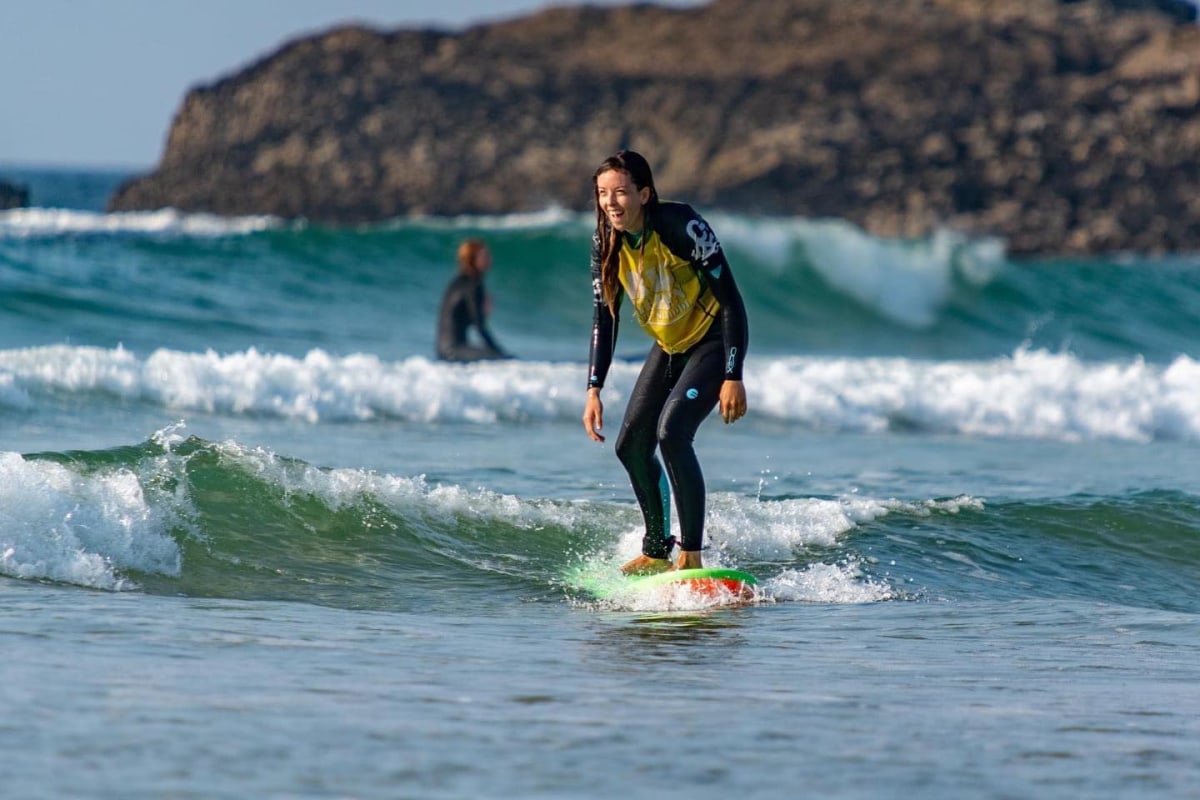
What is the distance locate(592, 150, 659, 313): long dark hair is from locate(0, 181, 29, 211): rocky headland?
109 feet

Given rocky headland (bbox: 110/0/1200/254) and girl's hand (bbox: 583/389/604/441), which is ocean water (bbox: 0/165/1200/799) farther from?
rocky headland (bbox: 110/0/1200/254)

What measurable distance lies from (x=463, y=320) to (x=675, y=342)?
963 centimetres

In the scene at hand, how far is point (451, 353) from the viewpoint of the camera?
1616cm

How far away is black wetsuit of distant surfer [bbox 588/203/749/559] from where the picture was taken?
658 centimetres

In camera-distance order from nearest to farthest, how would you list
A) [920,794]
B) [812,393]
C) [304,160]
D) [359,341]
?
[920,794] < [812,393] < [359,341] < [304,160]

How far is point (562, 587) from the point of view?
728 centimetres

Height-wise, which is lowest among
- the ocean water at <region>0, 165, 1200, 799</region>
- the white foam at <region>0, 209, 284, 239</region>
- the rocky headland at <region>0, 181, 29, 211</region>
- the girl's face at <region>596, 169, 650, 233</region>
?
the ocean water at <region>0, 165, 1200, 799</region>

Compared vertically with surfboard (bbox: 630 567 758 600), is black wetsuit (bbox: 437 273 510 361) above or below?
above

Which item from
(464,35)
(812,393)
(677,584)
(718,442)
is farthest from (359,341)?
(464,35)

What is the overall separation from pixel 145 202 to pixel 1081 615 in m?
58.5

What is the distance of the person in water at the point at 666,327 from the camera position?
6516mm

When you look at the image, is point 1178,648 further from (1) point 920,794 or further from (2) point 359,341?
(2) point 359,341

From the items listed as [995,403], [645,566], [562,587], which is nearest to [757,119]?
[995,403]

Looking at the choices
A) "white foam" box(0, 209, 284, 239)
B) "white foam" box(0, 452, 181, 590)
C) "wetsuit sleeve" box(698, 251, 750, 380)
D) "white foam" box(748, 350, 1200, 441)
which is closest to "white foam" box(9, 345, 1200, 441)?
"white foam" box(748, 350, 1200, 441)
